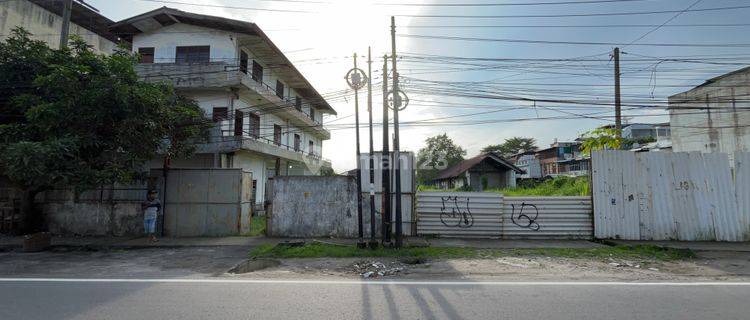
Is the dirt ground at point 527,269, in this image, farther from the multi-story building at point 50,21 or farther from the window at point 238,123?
the multi-story building at point 50,21

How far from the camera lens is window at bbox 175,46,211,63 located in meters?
21.1

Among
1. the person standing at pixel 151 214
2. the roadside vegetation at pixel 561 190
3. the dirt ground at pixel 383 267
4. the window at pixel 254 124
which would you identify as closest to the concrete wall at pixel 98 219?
the person standing at pixel 151 214

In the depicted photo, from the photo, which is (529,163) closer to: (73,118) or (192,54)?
(192,54)

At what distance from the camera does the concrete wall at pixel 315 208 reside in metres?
11.8

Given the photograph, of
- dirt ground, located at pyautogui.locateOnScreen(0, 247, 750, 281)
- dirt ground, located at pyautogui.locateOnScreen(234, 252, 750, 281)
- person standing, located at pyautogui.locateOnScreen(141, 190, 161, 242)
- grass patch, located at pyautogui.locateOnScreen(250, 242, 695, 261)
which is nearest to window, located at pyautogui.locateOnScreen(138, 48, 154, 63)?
person standing, located at pyautogui.locateOnScreen(141, 190, 161, 242)

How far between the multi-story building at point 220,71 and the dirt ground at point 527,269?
520 inches

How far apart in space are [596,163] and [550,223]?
2221 millimetres

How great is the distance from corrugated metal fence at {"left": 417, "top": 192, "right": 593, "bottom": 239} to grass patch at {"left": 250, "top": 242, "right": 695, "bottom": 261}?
1.80 metres

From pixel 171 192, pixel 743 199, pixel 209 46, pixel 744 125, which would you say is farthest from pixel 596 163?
pixel 744 125

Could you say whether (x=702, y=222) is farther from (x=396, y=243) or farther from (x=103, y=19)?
(x=103, y=19)

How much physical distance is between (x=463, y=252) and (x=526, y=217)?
134 inches

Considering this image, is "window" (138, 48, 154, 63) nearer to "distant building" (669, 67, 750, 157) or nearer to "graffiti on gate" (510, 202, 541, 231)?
"graffiti on gate" (510, 202, 541, 231)

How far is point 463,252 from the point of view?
9.08 m

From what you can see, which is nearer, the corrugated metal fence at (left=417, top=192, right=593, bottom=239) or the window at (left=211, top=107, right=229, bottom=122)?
the corrugated metal fence at (left=417, top=192, right=593, bottom=239)
